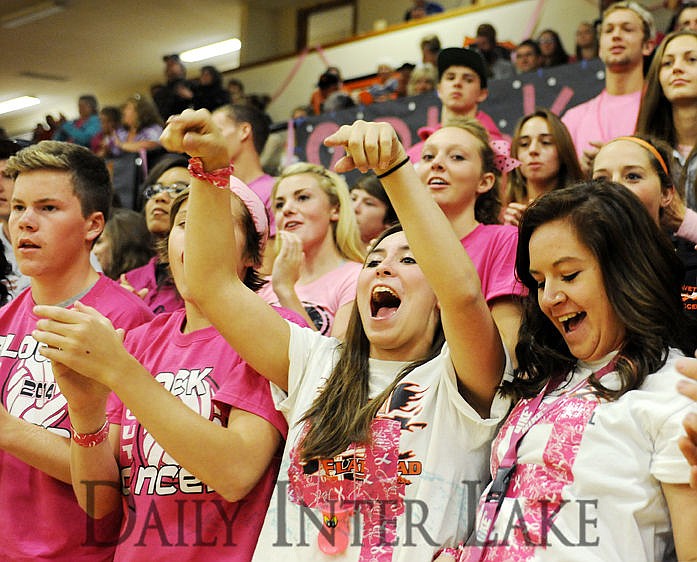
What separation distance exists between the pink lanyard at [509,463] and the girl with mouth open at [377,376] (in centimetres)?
9

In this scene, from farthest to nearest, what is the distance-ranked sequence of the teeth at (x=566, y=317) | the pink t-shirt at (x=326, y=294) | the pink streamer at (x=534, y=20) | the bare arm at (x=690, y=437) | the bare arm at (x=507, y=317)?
the pink streamer at (x=534, y=20), the pink t-shirt at (x=326, y=294), the bare arm at (x=507, y=317), the teeth at (x=566, y=317), the bare arm at (x=690, y=437)

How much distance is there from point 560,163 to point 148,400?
2065 millimetres

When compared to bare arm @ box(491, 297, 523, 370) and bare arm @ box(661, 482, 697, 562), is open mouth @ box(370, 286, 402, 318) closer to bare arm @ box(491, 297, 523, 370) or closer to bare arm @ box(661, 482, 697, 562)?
bare arm @ box(491, 297, 523, 370)

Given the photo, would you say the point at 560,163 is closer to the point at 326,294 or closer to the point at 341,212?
the point at 341,212

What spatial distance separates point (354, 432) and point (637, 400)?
57 cm

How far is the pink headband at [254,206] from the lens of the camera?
2.36 metres

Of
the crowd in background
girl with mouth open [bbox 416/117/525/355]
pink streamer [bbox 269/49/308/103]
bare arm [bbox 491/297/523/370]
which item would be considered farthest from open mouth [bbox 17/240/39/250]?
pink streamer [bbox 269/49/308/103]

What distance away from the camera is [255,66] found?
1051 cm

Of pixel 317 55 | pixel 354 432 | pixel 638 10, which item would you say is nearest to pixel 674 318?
pixel 354 432

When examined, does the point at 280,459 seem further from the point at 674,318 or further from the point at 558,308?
the point at 674,318

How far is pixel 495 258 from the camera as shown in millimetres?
2412

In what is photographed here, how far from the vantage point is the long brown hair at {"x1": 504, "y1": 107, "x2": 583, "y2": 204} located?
336cm

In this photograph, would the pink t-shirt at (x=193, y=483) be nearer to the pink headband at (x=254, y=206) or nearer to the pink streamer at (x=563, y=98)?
the pink headband at (x=254, y=206)


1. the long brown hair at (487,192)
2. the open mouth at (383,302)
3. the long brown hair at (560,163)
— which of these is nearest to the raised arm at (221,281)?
the open mouth at (383,302)
